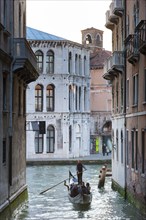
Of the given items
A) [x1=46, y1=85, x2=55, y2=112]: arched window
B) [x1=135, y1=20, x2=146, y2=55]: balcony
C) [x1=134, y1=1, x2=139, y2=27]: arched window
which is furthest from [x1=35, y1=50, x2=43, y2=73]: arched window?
[x1=135, y1=20, x2=146, y2=55]: balcony

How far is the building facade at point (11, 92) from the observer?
1778cm

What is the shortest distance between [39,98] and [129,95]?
82.3ft

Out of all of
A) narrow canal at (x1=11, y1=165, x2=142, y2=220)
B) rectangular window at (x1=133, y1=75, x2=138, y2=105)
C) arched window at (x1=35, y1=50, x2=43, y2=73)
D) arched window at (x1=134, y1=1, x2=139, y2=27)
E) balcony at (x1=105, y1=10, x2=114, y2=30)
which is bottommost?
narrow canal at (x1=11, y1=165, x2=142, y2=220)

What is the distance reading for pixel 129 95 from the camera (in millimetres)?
22062

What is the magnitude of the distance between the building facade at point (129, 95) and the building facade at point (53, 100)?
19.3 m

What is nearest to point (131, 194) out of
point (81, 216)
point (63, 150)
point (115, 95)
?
point (81, 216)

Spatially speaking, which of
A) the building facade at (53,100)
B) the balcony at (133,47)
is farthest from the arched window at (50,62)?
the balcony at (133,47)

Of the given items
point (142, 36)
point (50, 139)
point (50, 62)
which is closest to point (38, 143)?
point (50, 139)

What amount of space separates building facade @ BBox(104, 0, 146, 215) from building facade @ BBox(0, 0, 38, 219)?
333 cm

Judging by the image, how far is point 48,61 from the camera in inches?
1855

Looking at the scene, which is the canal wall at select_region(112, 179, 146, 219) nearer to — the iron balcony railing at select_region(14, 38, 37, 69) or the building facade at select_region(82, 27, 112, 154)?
the iron balcony railing at select_region(14, 38, 37, 69)

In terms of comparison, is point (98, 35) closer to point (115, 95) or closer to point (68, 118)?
point (68, 118)

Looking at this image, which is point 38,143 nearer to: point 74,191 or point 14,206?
point 74,191

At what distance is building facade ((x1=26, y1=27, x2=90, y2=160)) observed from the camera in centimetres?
4625
